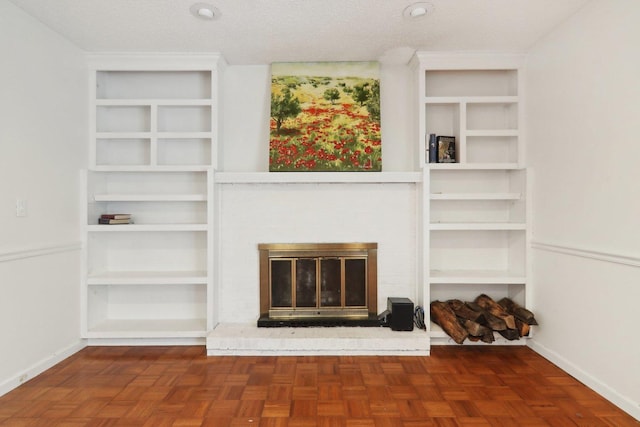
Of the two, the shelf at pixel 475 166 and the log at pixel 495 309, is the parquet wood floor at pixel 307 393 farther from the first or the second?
the shelf at pixel 475 166

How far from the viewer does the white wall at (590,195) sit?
2.07 meters

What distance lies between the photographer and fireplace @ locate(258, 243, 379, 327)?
3156mm

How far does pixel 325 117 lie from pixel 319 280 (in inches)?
55.4

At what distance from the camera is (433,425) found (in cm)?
193

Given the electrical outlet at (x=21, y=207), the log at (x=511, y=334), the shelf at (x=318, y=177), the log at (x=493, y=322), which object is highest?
the shelf at (x=318, y=177)

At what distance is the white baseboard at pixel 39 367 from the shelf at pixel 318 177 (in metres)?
1.72

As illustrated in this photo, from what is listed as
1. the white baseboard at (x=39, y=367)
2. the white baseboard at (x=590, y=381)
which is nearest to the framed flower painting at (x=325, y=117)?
the white baseboard at (x=590, y=381)

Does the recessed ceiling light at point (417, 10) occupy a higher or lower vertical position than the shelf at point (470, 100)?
higher

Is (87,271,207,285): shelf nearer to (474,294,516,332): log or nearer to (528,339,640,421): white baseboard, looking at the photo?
(474,294,516,332): log

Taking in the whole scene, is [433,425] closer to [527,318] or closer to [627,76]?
[527,318]

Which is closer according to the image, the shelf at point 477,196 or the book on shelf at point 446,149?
A: the shelf at point 477,196

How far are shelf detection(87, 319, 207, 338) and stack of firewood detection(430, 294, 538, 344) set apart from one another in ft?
6.38

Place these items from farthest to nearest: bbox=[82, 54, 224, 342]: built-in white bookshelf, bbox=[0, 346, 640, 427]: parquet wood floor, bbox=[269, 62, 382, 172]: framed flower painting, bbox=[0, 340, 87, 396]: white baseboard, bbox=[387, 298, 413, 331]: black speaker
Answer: bbox=[82, 54, 224, 342]: built-in white bookshelf
bbox=[269, 62, 382, 172]: framed flower painting
bbox=[387, 298, 413, 331]: black speaker
bbox=[0, 340, 87, 396]: white baseboard
bbox=[0, 346, 640, 427]: parquet wood floor

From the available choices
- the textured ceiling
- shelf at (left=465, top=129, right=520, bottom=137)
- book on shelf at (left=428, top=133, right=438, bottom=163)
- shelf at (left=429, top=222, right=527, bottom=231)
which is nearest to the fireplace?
shelf at (left=429, top=222, right=527, bottom=231)
